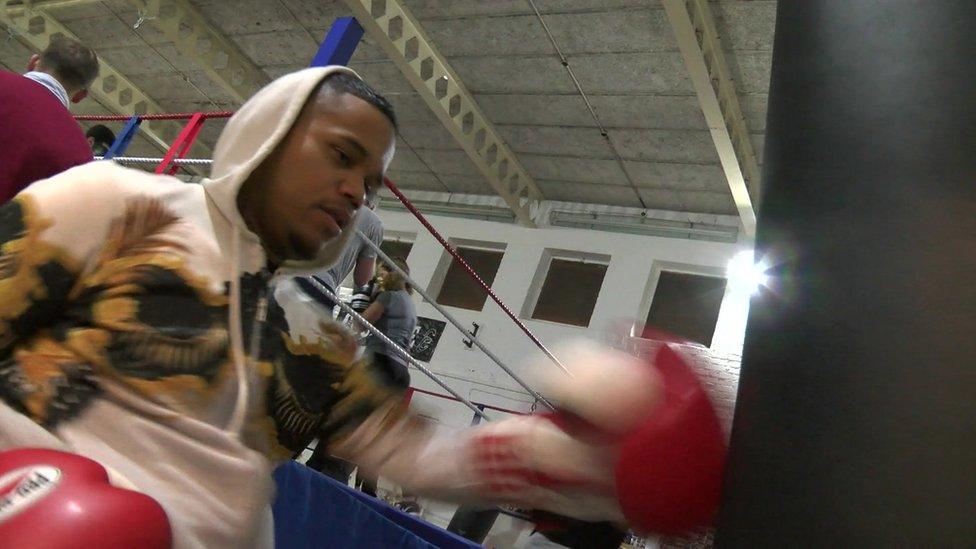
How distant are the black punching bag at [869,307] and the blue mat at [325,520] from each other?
5.16 feet

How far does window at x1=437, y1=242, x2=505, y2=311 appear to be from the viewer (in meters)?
8.00

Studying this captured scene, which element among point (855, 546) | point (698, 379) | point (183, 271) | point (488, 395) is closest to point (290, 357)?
point (183, 271)

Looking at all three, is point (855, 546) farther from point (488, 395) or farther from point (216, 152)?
point (488, 395)

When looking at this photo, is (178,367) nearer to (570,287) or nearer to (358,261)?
(358,261)

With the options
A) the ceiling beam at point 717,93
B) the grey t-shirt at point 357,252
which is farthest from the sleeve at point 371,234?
the ceiling beam at point 717,93

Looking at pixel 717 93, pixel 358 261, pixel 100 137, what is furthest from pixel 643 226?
pixel 100 137

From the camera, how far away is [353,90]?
86cm

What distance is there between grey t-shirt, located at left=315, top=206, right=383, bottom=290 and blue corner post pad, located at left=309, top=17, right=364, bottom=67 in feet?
1.59

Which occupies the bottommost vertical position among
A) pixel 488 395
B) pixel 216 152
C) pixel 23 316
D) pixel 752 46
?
pixel 23 316

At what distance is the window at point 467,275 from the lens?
8.00 metres

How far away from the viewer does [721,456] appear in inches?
18.0

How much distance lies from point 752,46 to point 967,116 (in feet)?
17.0

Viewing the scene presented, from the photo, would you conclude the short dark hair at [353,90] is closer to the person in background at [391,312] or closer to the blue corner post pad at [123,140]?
the person in background at [391,312]

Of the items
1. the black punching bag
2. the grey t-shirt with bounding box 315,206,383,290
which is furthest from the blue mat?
the black punching bag
